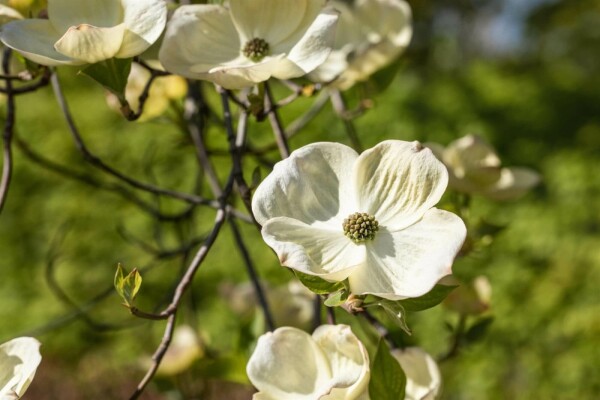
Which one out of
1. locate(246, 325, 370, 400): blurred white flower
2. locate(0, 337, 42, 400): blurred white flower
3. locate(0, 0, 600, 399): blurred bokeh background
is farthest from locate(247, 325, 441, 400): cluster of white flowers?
locate(0, 0, 600, 399): blurred bokeh background

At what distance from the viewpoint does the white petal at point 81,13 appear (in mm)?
410

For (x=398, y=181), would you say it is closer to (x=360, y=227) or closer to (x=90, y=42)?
(x=360, y=227)

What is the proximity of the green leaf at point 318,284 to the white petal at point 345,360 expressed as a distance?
4 cm

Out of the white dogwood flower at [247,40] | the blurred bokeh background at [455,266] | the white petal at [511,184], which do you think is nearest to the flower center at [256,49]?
the white dogwood flower at [247,40]

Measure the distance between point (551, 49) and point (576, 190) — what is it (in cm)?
714

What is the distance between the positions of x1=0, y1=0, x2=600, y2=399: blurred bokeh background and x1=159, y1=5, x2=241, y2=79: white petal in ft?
3.68

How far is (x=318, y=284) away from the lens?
13.3 inches

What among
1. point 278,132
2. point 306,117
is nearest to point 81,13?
point 278,132

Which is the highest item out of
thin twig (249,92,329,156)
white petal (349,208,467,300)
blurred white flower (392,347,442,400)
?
white petal (349,208,467,300)

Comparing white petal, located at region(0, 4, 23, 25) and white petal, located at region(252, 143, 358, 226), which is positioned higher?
white petal, located at region(0, 4, 23, 25)

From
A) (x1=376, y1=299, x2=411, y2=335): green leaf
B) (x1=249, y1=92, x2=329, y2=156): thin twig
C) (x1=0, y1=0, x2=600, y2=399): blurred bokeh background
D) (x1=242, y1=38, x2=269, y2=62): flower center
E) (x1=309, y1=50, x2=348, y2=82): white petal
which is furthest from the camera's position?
(x1=0, y1=0, x2=600, y2=399): blurred bokeh background

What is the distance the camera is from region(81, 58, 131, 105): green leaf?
0.39m

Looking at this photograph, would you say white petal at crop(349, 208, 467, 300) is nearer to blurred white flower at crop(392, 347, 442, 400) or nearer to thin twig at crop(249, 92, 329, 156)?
blurred white flower at crop(392, 347, 442, 400)

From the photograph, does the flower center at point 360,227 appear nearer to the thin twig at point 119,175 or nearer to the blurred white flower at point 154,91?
the thin twig at point 119,175
